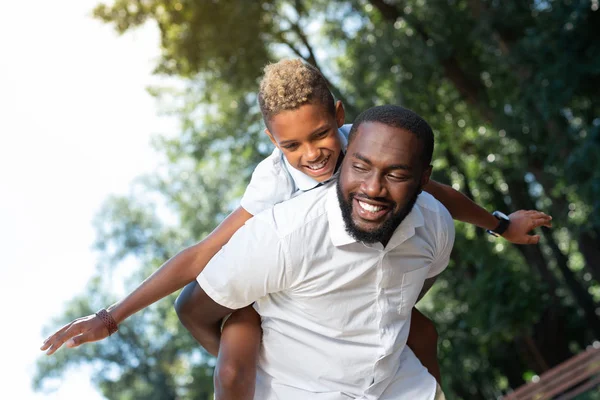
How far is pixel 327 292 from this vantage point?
3.46 metres

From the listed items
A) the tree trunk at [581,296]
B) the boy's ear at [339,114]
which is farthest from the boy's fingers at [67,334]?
the tree trunk at [581,296]

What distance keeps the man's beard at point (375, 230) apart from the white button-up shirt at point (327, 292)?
1.3 inches

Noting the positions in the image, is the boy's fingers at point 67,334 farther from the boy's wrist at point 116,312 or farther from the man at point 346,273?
the man at point 346,273

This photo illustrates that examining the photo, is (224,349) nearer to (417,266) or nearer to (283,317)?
(283,317)

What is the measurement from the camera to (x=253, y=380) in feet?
12.1

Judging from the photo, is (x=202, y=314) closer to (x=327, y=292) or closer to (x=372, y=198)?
(x=327, y=292)

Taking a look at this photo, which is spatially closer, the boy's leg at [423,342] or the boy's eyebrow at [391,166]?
the boy's eyebrow at [391,166]

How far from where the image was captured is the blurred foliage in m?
12.7

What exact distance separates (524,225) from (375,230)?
4.15 feet

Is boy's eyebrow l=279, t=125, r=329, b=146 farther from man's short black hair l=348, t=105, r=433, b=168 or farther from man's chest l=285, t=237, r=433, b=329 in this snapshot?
man's chest l=285, t=237, r=433, b=329

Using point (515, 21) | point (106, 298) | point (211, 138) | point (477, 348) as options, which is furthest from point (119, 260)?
point (515, 21)

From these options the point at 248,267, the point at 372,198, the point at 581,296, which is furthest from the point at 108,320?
the point at 581,296

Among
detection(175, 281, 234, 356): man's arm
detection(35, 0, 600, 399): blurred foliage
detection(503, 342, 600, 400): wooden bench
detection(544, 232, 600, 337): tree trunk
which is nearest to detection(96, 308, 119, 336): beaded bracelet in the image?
detection(175, 281, 234, 356): man's arm

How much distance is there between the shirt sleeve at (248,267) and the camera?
3330 millimetres
